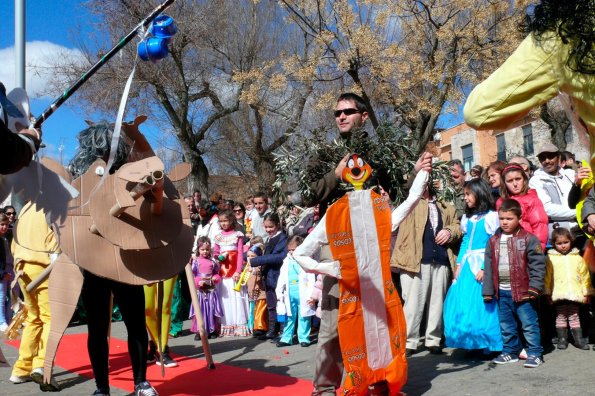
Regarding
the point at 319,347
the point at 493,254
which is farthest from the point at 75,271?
the point at 493,254

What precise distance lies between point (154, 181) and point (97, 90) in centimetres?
1617

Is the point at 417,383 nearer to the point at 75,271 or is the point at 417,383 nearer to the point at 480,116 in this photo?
the point at 75,271

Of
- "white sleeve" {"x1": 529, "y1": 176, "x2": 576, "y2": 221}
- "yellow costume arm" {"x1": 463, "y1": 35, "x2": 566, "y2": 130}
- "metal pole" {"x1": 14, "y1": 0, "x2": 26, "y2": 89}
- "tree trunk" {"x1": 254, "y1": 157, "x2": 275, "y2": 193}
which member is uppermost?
"tree trunk" {"x1": 254, "y1": 157, "x2": 275, "y2": 193}

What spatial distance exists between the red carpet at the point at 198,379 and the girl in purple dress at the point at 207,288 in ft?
5.02

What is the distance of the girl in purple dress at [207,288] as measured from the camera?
28.9ft

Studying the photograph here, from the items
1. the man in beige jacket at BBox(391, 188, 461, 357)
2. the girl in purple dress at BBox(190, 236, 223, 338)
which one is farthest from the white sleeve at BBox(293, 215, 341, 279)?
the girl in purple dress at BBox(190, 236, 223, 338)

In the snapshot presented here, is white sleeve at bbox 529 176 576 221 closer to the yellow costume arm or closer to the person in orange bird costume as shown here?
the person in orange bird costume

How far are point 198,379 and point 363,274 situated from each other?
230 centimetres

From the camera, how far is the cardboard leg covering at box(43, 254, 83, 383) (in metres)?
4.85

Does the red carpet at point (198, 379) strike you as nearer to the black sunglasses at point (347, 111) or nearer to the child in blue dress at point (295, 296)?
the child in blue dress at point (295, 296)

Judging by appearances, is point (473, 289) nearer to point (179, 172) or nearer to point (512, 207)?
point (512, 207)

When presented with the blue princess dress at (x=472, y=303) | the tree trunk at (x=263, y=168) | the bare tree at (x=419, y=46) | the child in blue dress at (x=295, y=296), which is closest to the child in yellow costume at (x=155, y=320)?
the child in blue dress at (x=295, y=296)

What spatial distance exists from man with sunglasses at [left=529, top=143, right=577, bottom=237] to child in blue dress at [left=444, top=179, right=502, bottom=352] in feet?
1.93

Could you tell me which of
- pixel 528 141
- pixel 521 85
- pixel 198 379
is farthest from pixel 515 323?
pixel 528 141
